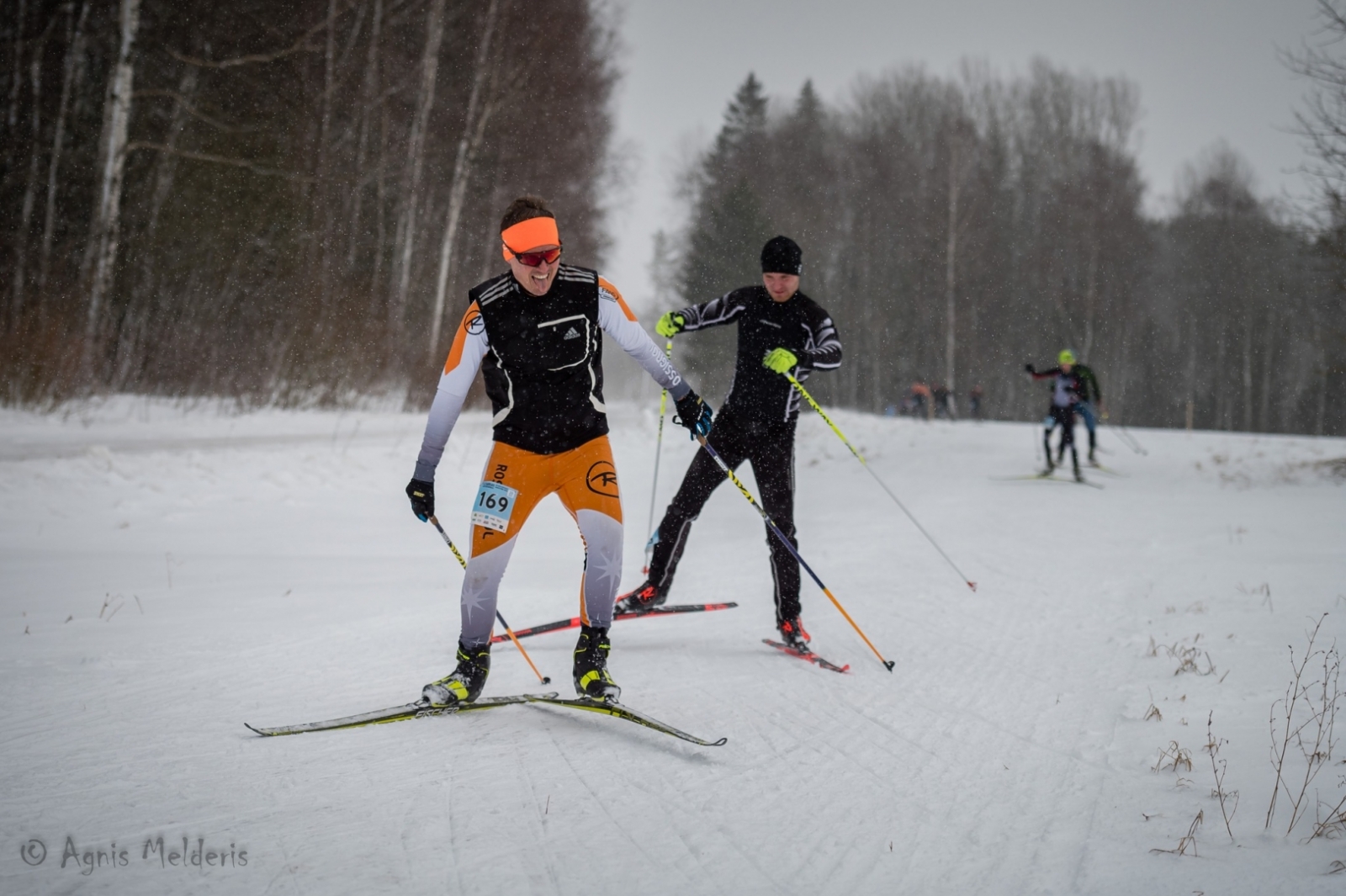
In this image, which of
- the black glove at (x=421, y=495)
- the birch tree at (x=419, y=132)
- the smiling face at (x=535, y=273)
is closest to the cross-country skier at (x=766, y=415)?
the smiling face at (x=535, y=273)

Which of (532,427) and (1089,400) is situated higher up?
(1089,400)

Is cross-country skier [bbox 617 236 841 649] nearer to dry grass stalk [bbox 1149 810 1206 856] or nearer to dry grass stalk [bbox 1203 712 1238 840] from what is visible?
dry grass stalk [bbox 1203 712 1238 840]

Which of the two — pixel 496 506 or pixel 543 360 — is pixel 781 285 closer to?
pixel 543 360

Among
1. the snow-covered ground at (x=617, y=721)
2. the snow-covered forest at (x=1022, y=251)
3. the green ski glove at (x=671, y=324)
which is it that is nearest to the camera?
the snow-covered ground at (x=617, y=721)

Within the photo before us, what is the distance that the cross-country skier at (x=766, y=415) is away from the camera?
4.98 m

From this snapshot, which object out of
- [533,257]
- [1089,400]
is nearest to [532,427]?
[533,257]

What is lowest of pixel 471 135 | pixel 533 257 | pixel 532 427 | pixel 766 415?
pixel 532 427

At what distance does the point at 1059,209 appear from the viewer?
39.2m

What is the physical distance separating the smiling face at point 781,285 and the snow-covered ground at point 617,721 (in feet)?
6.89

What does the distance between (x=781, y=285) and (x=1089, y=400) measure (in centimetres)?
1088

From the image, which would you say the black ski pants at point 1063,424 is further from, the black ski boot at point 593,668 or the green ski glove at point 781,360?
the black ski boot at point 593,668

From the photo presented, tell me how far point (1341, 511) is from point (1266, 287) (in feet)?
123

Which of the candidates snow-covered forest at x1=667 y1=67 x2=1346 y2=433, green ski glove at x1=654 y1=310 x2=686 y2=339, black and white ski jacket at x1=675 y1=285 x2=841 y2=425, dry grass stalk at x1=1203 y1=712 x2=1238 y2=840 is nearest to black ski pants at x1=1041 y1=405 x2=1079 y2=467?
black and white ski jacket at x1=675 y1=285 x2=841 y2=425

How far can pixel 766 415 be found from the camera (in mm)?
5047
